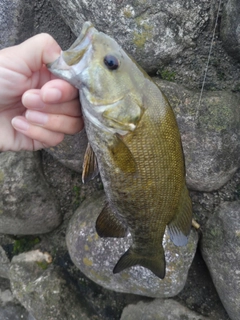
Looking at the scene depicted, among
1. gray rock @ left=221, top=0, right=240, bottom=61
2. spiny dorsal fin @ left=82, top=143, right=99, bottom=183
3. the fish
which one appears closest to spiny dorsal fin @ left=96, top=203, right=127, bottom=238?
the fish

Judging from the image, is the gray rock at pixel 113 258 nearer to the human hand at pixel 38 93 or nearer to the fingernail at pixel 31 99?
the human hand at pixel 38 93

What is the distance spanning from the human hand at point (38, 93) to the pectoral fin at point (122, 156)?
0.25 metres

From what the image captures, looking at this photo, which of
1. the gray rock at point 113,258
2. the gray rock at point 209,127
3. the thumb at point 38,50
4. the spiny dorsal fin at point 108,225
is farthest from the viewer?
the gray rock at point 113,258

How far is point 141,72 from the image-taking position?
1.34m

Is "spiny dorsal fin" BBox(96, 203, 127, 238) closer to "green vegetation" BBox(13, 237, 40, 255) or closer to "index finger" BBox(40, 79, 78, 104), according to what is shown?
"index finger" BBox(40, 79, 78, 104)

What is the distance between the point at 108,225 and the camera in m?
1.72

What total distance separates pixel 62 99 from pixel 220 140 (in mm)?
935

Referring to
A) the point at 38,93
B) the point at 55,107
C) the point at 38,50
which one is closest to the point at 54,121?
the point at 55,107

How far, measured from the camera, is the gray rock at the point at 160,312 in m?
2.05

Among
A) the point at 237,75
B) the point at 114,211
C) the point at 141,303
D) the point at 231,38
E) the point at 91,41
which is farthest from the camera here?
the point at 141,303

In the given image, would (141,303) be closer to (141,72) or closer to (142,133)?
(142,133)

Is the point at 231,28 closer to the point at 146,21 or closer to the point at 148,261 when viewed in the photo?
the point at 146,21

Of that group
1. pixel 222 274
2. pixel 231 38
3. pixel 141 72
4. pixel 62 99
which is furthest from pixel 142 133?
pixel 222 274

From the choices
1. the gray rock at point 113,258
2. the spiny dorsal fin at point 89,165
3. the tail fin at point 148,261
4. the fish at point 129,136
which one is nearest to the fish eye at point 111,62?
the fish at point 129,136
